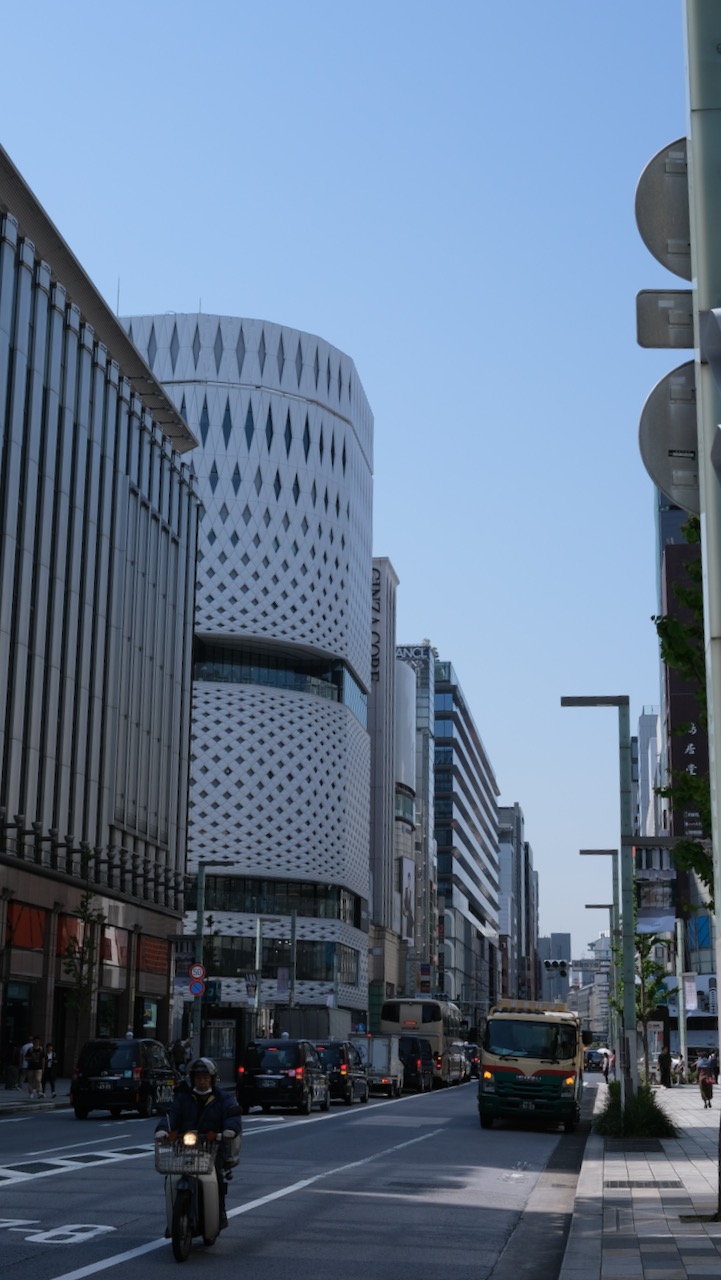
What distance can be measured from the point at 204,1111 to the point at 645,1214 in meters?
4.78

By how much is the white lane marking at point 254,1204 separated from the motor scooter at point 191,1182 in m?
0.37

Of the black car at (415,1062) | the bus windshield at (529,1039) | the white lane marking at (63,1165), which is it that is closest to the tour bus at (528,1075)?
the bus windshield at (529,1039)

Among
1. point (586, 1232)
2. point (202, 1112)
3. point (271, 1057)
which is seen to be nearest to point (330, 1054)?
point (271, 1057)

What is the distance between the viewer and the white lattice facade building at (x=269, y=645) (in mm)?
106812

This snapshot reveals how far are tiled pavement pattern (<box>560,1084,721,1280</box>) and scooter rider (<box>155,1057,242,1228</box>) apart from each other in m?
2.90

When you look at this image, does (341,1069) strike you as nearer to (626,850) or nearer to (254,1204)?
(626,850)

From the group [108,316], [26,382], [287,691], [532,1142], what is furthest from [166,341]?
[532,1142]

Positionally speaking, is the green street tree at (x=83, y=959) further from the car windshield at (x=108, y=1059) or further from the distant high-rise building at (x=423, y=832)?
the distant high-rise building at (x=423, y=832)

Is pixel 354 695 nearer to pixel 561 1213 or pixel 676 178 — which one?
pixel 561 1213

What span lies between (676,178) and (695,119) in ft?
1.42

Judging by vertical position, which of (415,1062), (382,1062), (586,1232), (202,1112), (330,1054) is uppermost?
(202,1112)

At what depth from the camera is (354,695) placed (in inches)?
4710

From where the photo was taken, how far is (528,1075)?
1329 inches

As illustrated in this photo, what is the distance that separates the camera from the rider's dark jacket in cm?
1319
